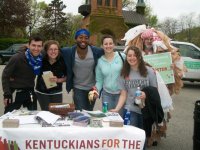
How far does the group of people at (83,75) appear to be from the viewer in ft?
16.9

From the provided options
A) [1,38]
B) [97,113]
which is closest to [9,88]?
[97,113]

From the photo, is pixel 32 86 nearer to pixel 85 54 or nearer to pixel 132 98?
pixel 85 54

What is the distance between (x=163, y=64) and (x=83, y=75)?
1497 millimetres

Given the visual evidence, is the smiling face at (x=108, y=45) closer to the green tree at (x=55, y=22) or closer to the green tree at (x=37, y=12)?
the green tree at (x=55, y=22)

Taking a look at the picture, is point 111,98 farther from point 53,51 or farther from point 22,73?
point 22,73

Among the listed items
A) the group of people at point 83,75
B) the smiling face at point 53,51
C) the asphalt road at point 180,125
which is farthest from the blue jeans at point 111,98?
the asphalt road at point 180,125

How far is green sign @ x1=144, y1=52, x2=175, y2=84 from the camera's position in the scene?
250 inches

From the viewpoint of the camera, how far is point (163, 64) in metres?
6.40

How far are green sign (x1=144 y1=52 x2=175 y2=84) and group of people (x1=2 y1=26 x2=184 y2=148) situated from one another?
3.05 ft

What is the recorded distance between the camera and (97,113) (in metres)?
4.65

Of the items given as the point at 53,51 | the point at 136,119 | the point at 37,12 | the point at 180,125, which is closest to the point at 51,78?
the point at 53,51

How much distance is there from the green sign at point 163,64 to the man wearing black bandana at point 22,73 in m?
1.90

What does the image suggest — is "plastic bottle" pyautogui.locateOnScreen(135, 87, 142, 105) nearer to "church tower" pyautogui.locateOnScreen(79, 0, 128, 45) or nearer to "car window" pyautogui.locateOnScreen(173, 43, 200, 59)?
"car window" pyautogui.locateOnScreen(173, 43, 200, 59)

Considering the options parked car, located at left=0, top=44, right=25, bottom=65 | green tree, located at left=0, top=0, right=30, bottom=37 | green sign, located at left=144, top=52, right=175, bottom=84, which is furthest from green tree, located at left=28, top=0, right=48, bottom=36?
green sign, located at left=144, top=52, right=175, bottom=84
